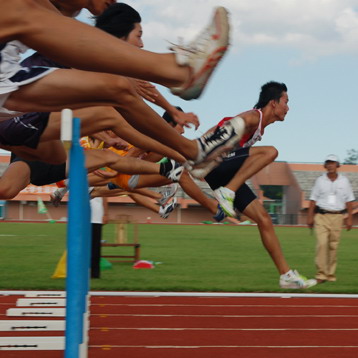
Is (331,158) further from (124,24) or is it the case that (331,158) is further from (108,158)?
(124,24)

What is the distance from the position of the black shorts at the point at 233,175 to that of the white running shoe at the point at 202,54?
3752 millimetres

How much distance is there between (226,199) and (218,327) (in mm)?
1896

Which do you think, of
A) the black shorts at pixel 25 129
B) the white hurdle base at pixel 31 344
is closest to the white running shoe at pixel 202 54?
the black shorts at pixel 25 129

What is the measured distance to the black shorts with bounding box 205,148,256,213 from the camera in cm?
687

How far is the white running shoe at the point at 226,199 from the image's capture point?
657 cm

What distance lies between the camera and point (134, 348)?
4176 mm

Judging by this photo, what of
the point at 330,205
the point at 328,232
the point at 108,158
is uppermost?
the point at 108,158

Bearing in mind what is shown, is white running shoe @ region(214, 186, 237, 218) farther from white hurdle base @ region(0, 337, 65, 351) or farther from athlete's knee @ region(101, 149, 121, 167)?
white hurdle base @ region(0, 337, 65, 351)

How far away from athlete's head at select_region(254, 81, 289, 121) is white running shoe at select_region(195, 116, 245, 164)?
330cm

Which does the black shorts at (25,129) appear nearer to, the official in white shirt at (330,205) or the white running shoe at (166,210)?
the white running shoe at (166,210)

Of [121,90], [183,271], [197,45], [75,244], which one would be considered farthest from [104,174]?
[75,244]

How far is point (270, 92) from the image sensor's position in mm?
7520

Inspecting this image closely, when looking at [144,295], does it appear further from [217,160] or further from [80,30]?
[80,30]

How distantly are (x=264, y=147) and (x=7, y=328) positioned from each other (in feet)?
12.0
